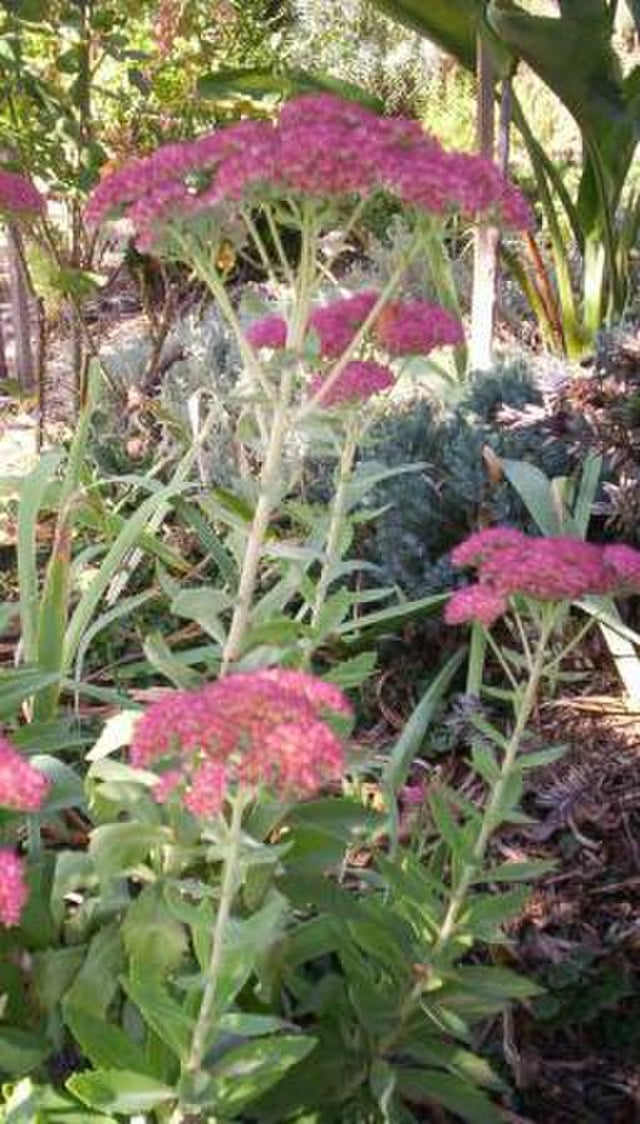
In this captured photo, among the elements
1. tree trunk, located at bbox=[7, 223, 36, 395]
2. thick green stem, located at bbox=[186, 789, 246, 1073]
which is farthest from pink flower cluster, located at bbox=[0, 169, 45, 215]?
tree trunk, located at bbox=[7, 223, 36, 395]

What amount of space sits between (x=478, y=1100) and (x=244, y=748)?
2.48ft

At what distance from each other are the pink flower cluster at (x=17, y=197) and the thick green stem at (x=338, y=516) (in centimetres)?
62

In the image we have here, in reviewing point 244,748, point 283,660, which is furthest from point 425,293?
point 244,748

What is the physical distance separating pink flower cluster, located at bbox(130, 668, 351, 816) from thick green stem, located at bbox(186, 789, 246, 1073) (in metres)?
0.04

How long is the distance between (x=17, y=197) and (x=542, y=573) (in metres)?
1.05

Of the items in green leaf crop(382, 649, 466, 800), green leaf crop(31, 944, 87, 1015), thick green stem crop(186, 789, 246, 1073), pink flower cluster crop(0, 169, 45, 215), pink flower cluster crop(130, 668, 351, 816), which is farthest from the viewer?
pink flower cluster crop(0, 169, 45, 215)

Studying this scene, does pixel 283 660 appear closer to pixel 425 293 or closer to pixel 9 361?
pixel 425 293

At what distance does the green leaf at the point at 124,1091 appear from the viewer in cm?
135

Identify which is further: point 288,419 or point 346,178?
point 288,419

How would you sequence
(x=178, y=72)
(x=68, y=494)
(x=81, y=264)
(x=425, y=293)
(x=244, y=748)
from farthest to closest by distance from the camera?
1. (x=178, y=72)
2. (x=425, y=293)
3. (x=81, y=264)
4. (x=68, y=494)
5. (x=244, y=748)

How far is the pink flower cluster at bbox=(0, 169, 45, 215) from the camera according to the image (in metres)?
2.12

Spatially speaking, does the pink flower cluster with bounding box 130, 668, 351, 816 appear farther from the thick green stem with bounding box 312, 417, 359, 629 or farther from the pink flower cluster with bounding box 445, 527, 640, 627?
the thick green stem with bounding box 312, 417, 359, 629

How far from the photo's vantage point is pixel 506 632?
2805 millimetres

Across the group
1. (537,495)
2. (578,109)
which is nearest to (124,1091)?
(537,495)
